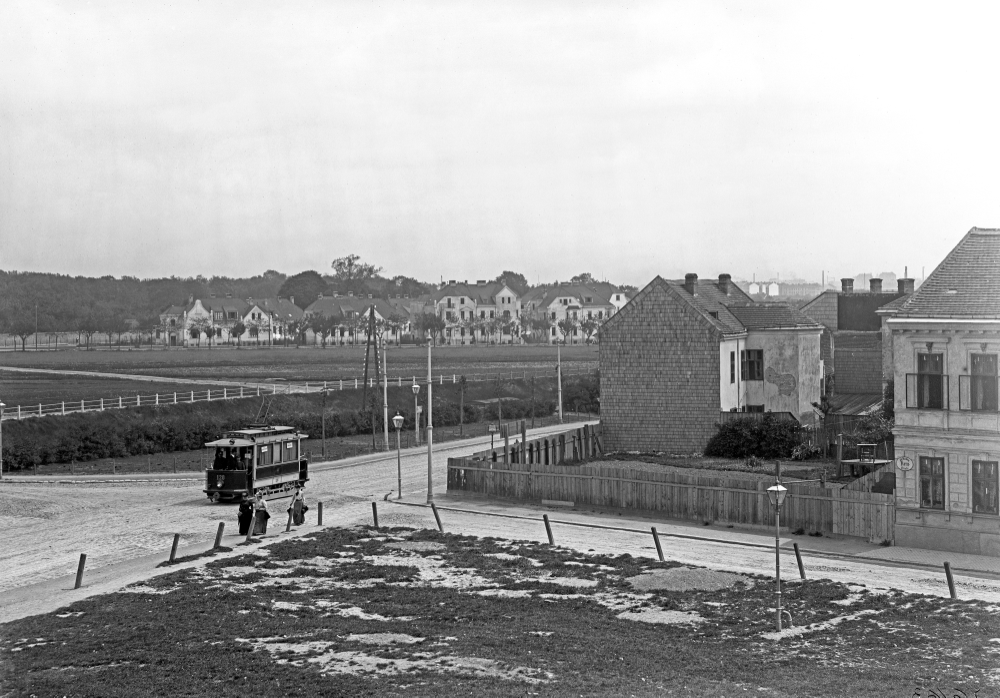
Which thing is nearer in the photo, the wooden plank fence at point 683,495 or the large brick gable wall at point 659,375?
the wooden plank fence at point 683,495

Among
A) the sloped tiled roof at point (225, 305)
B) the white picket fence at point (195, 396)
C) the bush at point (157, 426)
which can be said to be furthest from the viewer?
the sloped tiled roof at point (225, 305)

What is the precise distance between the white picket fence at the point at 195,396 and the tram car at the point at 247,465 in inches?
606

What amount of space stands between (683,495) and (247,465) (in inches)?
587

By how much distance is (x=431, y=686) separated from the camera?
17.2 m

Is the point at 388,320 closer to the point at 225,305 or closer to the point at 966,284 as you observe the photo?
the point at 225,305

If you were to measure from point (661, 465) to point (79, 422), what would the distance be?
31631 mm

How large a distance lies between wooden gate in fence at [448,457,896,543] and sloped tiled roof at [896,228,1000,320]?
5.08 meters

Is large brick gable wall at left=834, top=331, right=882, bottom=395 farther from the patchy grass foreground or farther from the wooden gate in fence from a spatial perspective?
the patchy grass foreground

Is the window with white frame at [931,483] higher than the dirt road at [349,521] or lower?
higher

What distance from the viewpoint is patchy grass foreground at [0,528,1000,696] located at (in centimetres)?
1736

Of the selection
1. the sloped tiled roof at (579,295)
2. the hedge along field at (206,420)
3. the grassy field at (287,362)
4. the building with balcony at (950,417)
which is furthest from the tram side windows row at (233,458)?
the sloped tiled roof at (579,295)

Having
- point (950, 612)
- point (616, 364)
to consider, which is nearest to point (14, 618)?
point (950, 612)

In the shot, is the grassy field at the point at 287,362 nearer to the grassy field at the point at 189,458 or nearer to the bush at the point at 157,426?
the bush at the point at 157,426

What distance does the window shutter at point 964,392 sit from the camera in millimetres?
28062
